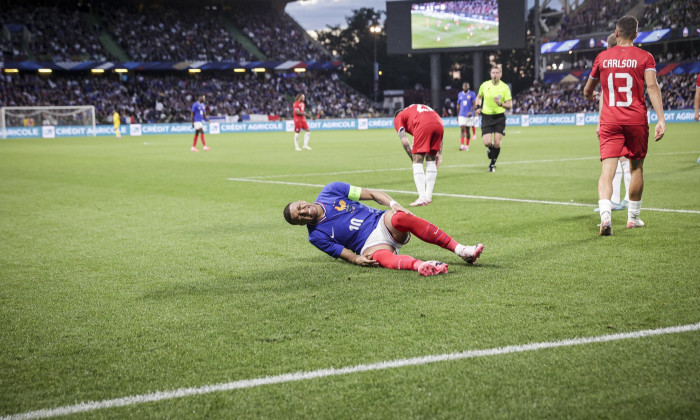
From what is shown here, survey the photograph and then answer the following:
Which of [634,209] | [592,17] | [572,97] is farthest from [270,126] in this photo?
[634,209]

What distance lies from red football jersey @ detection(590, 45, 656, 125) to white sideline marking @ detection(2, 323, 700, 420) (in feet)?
12.9

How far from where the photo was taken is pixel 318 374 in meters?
3.50

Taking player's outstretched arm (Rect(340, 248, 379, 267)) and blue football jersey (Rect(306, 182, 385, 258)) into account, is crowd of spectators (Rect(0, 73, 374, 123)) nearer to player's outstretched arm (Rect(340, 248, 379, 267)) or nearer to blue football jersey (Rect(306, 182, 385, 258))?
blue football jersey (Rect(306, 182, 385, 258))

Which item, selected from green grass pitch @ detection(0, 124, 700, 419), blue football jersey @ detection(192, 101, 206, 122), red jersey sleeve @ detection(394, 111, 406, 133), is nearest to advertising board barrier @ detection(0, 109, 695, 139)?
blue football jersey @ detection(192, 101, 206, 122)

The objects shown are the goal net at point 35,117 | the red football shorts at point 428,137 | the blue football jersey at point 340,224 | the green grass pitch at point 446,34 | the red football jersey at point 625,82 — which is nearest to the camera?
the blue football jersey at point 340,224

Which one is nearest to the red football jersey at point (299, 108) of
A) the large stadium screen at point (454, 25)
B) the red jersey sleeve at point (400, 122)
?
the red jersey sleeve at point (400, 122)

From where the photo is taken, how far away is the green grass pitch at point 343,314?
322cm

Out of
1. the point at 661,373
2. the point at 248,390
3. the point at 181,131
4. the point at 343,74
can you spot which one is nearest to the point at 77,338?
the point at 248,390

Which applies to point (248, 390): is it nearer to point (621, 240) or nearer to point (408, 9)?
point (621, 240)

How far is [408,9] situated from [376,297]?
5305 centimetres

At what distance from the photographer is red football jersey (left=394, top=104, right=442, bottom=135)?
10672mm

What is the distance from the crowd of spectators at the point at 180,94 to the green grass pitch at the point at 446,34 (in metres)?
13.1

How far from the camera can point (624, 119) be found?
746 centimetres

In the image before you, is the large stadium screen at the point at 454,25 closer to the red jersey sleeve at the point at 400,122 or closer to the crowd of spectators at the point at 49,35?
the crowd of spectators at the point at 49,35
